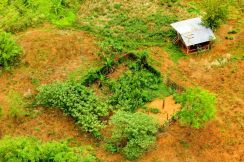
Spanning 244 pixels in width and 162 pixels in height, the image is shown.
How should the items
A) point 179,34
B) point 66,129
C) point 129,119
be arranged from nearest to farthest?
point 129,119, point 66,129, point 179,34

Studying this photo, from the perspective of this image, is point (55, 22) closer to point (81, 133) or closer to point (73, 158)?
point (81, 133)

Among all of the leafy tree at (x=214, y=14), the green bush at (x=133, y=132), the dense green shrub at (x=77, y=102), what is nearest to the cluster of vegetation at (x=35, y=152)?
the green bush at (x=133, y=132)

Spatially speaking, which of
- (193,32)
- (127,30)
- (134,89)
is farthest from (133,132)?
(127,30)

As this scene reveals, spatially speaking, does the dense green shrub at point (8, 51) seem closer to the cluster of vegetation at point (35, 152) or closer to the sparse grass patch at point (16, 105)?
the sparse grass patch at point (16, 105)

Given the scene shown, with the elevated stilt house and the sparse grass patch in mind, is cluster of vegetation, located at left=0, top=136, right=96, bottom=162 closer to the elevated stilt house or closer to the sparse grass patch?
the sparse grass patch

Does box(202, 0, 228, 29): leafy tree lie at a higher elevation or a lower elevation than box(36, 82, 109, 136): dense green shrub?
higher

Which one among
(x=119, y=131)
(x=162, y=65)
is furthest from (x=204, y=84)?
(x=119, y=131)

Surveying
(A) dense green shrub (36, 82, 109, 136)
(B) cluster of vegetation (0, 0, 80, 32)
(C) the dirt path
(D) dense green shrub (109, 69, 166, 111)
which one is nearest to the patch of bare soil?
(A) dense green shrub (36, 82, 109, 136)
